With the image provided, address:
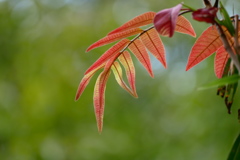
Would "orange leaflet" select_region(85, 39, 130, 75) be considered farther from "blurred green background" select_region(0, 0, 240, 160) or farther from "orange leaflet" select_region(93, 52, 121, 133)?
"blurred green background" select_region(0, 0, 240, 160)

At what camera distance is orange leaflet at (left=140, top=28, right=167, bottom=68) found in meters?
0.55

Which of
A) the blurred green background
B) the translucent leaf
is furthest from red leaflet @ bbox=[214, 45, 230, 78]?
the blurred green background

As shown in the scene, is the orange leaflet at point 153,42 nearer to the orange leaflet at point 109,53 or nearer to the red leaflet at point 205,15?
the orange leaflet at point 109,53

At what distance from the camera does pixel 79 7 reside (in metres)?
3.21

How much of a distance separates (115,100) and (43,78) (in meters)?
0.48

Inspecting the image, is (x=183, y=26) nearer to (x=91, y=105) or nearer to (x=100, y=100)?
(x=100, y=100)

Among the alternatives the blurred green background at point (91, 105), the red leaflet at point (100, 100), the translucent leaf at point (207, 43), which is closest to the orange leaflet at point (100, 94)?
the red leaflet at point (100, 100)

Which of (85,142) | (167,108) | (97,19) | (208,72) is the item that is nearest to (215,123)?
(208,72)

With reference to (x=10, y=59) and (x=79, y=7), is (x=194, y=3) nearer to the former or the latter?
(x=79, y=7)

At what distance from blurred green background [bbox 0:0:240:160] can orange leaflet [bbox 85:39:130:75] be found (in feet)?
5.88

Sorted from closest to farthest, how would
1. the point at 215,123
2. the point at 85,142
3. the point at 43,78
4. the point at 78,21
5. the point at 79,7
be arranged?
the point at 215,123, the point at 85,142, the point at 43,78, the point at 78,21, the point at 79,7

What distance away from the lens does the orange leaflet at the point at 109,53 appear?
1.74 feet

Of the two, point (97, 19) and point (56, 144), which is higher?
point (97, 19)

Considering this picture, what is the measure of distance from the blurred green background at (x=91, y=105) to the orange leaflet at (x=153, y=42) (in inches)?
69.6
